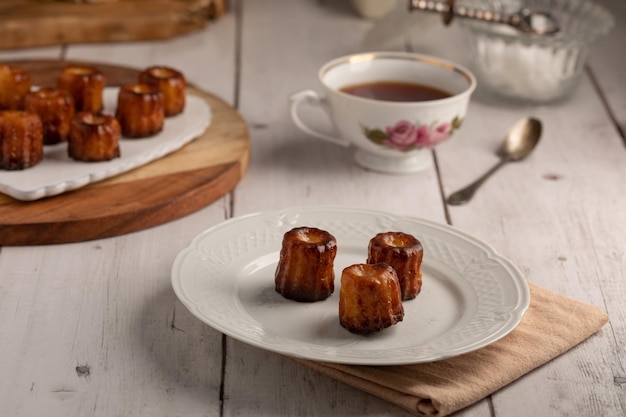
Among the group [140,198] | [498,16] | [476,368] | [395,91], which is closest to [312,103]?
[395,91]

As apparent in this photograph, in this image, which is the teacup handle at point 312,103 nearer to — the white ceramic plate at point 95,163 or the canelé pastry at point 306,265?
the white ceramic plate at point 95,163

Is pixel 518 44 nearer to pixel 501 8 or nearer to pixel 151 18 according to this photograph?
pixel 501 8

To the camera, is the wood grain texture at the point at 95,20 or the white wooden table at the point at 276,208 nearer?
the white wooden table at the point at 276,208

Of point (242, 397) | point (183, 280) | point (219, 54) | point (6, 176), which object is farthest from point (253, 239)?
point (219, 54)

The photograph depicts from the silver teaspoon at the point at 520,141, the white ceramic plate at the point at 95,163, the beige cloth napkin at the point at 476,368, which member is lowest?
the silver teaspoon at the point at 520,141

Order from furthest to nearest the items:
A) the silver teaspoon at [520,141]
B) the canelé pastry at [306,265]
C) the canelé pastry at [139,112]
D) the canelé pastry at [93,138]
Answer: the silver teaspoon at [520,141] < the canelé pastry at [139,112] < the canelé pastry at [93,138] < the canelé pastry at [306,265]

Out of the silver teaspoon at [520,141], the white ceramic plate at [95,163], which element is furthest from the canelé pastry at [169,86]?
the silver teaspoon at [520,141]
